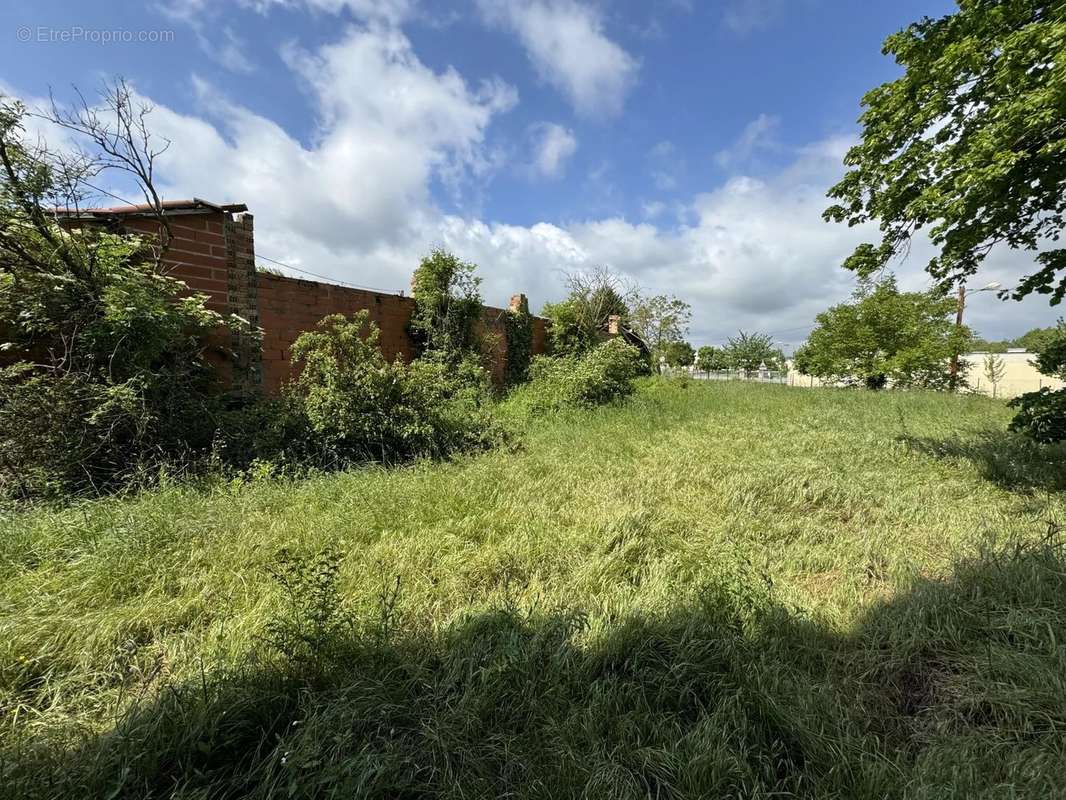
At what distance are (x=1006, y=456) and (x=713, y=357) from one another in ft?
155

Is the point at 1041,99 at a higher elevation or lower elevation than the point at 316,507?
higher

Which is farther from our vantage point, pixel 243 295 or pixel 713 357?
pixel 713 357

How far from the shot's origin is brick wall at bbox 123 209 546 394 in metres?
4.86

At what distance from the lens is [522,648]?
1947 millimetres

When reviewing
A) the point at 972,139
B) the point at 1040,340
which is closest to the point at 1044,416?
the point at 972,139

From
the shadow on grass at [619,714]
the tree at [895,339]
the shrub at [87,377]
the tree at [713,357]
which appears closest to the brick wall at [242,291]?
the shrub at [87,377]

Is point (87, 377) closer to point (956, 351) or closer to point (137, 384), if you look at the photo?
point (137, 384)

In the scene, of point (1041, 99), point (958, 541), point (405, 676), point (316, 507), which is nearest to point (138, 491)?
point (316, 507)

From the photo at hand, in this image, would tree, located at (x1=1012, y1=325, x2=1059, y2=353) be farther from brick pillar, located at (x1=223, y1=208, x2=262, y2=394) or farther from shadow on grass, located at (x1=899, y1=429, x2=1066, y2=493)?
brick pillar, located at (x1=223, y1=208, x2=262, y2=394)

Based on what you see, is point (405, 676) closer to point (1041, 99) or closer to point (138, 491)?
point (138, 491)

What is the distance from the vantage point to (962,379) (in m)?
16.4

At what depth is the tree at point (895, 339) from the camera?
51.3 ft

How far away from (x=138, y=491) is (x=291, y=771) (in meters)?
3.42

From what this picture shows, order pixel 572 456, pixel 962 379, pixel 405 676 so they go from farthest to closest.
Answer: pixel 962 379, pixel 572 456, pixel 405 676
